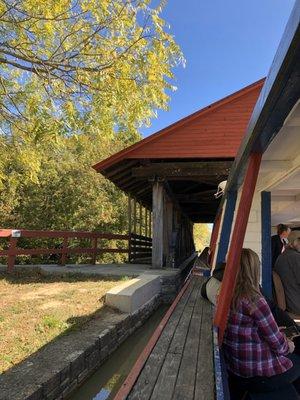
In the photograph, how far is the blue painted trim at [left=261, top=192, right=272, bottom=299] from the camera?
15.8 feet

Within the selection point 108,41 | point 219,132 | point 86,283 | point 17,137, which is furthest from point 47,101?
point 219,132

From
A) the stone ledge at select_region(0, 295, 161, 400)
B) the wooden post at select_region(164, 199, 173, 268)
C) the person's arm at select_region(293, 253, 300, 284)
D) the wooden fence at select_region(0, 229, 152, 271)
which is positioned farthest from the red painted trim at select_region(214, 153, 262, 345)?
the wooden post at select_region(164, 199, 173, 268)

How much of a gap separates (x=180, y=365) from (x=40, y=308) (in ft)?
13.9

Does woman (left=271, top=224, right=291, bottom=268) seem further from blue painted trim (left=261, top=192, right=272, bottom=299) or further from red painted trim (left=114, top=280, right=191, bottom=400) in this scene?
red painted trim (left=114, top=280, right=191, bottom=400)

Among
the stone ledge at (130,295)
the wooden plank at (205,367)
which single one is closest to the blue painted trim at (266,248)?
the wooden plank at (205,367)

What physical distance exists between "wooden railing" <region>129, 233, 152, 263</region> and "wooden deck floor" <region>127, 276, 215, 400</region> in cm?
1086

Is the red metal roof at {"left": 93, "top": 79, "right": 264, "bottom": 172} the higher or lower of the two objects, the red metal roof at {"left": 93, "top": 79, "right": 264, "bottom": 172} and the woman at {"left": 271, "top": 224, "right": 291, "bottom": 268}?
the higher

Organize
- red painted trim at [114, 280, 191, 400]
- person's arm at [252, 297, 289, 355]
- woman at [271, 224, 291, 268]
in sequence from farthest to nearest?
woman at [271, 224, 291, 268]
red painted trim at [114, 280, 191, 400]
person's arm at [252, 297, 289, 355]

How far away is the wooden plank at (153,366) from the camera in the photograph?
3146 mm

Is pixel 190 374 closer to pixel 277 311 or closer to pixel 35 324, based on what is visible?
pixel 277 311

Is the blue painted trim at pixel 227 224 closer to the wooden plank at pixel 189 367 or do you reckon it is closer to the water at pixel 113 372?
the wooden plank at pixel 189 367

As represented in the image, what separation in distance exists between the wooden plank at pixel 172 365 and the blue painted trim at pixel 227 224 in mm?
1052

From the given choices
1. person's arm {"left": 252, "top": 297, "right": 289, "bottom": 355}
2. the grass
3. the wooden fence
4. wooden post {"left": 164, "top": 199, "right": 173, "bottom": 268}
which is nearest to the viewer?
person's arm {"left": 252, "top": 297, "right": 289, "bottom": 355}

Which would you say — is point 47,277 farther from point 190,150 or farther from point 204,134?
point 204,134
